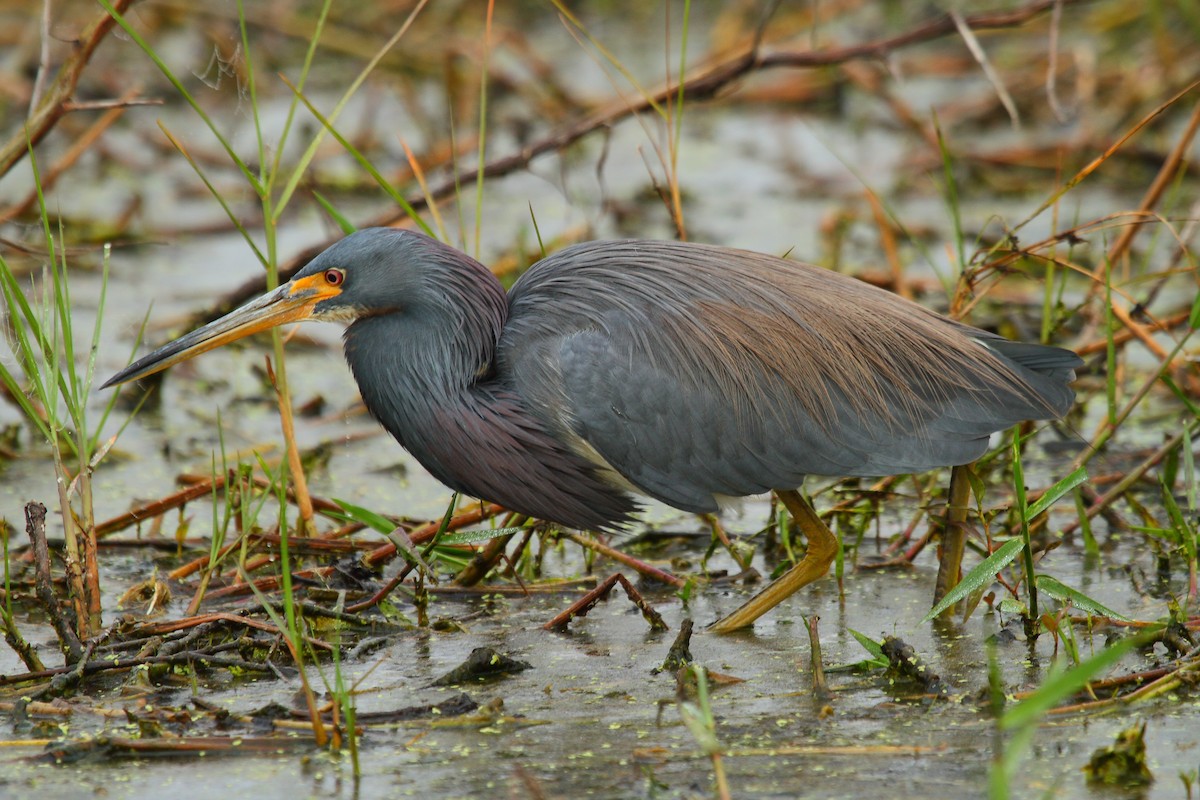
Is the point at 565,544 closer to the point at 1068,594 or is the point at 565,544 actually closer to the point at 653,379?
the point at 653,379

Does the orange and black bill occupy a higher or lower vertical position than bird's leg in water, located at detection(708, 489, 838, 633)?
higher

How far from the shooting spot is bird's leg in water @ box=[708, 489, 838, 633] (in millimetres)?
3977

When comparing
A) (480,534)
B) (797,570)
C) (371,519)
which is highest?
(371,519)

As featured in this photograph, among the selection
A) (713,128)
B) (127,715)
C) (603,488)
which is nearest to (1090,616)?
(603,488)

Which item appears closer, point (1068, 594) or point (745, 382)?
point (1068, 594)

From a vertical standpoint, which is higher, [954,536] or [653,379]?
[653,379]

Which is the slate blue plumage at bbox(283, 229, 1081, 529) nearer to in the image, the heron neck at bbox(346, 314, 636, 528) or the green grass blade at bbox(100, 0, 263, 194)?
the heron neck at bbox(346, 314, 636, 528)

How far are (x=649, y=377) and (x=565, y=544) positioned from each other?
1.16 meters

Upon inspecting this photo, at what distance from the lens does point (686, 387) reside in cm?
395

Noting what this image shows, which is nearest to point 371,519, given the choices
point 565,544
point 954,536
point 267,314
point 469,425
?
point 469,425

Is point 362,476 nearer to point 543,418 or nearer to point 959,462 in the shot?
point 543,418

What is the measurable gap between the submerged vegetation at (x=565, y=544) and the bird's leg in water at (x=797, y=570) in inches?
3.1

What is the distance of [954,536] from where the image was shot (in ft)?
13.2

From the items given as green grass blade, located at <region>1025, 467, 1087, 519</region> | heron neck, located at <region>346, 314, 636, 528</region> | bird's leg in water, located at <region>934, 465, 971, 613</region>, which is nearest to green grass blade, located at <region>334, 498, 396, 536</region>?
heron neck, located at <region>346, 314, 636, 528</region>
